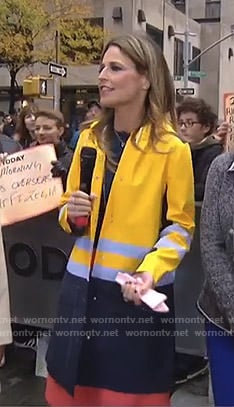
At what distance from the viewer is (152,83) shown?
2650 mm

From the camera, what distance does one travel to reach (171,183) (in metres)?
2.57

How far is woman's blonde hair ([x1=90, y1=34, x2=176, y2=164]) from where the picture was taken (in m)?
2.63

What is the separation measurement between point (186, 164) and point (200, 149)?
7.11ft

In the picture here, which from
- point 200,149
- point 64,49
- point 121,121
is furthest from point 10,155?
point 64,49

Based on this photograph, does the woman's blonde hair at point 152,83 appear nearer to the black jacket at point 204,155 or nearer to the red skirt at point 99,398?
the red skirt at point 99,398

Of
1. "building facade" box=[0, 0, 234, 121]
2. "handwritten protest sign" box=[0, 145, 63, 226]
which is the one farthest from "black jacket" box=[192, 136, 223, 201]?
"building facade" box=[0, 0, 234, 121]

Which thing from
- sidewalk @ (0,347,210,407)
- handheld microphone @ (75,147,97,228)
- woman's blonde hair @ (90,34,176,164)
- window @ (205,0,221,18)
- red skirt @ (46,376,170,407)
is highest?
window @ (205,0,221,18)

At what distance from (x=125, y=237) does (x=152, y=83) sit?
23.7 inches

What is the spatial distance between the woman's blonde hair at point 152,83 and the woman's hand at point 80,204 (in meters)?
0.20

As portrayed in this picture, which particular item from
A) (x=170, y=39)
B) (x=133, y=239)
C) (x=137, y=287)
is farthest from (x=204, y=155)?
(x=170, y=39)

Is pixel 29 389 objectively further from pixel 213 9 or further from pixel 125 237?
pixel 213 9

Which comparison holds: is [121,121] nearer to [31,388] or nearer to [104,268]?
[104,268]

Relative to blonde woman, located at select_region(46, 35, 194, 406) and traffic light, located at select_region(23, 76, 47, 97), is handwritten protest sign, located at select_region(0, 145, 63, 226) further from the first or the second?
traffic light, located at select_region(23, 76, 47, 97)

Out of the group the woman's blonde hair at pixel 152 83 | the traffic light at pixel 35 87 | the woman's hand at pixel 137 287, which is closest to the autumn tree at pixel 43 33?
the traffic light at pixel 35 87
